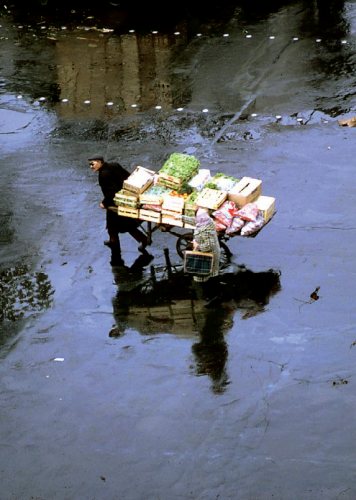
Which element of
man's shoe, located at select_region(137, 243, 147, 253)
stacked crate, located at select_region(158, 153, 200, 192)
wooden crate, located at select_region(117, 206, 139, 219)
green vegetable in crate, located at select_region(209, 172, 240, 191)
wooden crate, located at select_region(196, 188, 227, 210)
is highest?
stacked crate, located at select_region(158, 153, 200, 192)

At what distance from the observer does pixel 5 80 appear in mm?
19172

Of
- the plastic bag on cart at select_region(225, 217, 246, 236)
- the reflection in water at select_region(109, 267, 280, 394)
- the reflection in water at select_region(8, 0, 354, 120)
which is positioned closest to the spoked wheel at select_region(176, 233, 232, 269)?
the reflection in water at select_region(109, 267, 280, 394)

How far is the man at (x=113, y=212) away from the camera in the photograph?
11922 millimetres

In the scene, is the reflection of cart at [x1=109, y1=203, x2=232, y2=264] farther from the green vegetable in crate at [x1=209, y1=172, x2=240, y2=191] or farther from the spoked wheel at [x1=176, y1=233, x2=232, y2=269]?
the green vegetable in crate at [x1=209, y1=172, x2=240, y2=191]

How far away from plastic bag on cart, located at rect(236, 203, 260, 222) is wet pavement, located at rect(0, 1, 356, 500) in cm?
97

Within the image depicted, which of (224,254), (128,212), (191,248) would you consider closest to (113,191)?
(128,212)

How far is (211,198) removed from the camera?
1130cm

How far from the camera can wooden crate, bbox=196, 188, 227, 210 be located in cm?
1117

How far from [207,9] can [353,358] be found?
14809 mm

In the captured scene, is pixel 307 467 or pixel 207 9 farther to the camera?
pixel 207 9

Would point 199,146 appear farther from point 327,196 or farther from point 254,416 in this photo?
point 254,416

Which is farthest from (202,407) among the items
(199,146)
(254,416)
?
(199,146)

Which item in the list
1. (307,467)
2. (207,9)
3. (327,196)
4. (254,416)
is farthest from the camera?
(207,9)

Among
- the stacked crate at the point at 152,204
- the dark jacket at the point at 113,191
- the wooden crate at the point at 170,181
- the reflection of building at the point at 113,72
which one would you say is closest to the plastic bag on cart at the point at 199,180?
the wooden crate at the point at 170,181
